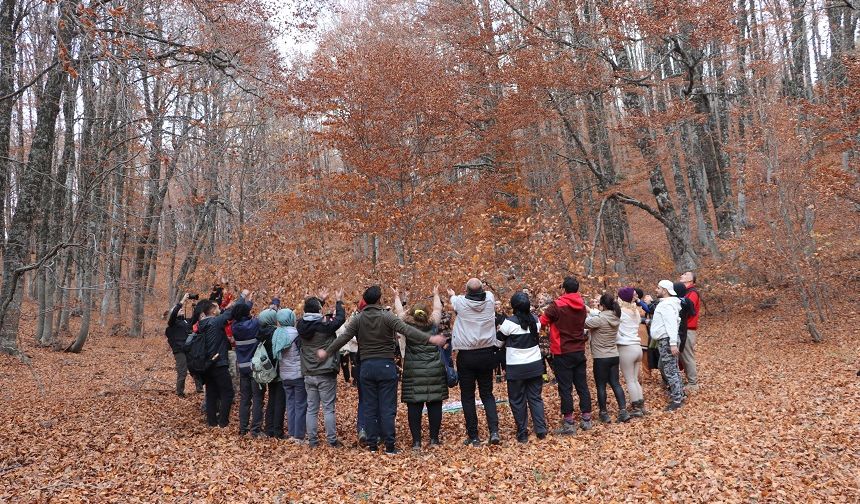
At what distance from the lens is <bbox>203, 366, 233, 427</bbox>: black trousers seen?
8.07 meters

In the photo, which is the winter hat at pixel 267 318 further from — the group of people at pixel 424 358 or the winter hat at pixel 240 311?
the winter hat at pixel 240 311

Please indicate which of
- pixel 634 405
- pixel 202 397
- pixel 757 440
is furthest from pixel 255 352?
pixel 757 440

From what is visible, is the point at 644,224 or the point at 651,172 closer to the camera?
the point at 651,172

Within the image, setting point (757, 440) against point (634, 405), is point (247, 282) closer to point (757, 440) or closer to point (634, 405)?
point (634, 405)

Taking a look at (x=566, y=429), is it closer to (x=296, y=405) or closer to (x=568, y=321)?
(x=568, y=321)

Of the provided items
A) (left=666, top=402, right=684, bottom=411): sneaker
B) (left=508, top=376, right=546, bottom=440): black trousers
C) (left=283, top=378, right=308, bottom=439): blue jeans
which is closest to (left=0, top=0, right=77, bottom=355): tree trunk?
(left=283, top=378, right=308, bottom=439): blue jeans

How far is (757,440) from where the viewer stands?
232 inches

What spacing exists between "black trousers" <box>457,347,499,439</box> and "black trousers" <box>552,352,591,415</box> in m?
0.89

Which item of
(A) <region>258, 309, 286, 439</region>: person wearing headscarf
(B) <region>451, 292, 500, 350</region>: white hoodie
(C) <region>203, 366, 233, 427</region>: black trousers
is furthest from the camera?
(C) <region>203, 366, 233, 427</region>: black trousers

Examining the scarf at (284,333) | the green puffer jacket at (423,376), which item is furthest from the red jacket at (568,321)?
the scarf at (284,333)

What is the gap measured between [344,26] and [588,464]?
23.2 metres

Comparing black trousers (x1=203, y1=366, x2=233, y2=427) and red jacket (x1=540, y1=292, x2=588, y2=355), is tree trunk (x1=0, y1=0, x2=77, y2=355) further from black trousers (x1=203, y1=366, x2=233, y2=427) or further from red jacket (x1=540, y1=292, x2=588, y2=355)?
red jacket (x1=540, y1=292, x2=588, y2=355)

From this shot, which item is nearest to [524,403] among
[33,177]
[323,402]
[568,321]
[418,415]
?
[568,321]

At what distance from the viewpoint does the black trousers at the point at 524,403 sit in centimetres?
700
